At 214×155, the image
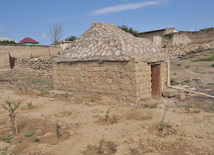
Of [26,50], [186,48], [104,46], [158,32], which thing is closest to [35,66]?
[26,50]

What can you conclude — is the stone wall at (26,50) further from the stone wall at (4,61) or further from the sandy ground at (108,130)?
the sandy ground at (108,130)

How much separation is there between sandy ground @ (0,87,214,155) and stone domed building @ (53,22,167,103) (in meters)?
0.77

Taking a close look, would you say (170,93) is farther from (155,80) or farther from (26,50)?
(26,50)

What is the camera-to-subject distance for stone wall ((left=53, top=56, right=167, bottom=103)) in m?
6.24

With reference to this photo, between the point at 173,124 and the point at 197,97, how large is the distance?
3307mm

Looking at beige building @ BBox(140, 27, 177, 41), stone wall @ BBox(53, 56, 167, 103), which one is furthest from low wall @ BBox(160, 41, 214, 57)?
stone wall @ BBox(53, 56, 167, 103)

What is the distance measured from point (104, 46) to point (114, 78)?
144 cm

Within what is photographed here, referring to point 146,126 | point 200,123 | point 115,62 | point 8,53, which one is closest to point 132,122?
point 146,126

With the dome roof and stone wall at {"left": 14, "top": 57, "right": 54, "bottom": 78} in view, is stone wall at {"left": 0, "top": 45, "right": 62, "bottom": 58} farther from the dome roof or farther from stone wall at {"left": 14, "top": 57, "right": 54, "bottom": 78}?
the dome roof

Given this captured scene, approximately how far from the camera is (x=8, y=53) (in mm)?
16500

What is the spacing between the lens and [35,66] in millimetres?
15930

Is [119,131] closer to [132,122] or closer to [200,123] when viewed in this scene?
[132,122]

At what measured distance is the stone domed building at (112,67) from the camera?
6324 mm

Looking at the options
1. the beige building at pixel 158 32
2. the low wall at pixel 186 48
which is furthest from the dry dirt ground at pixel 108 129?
the beige building at pixel 158 32
